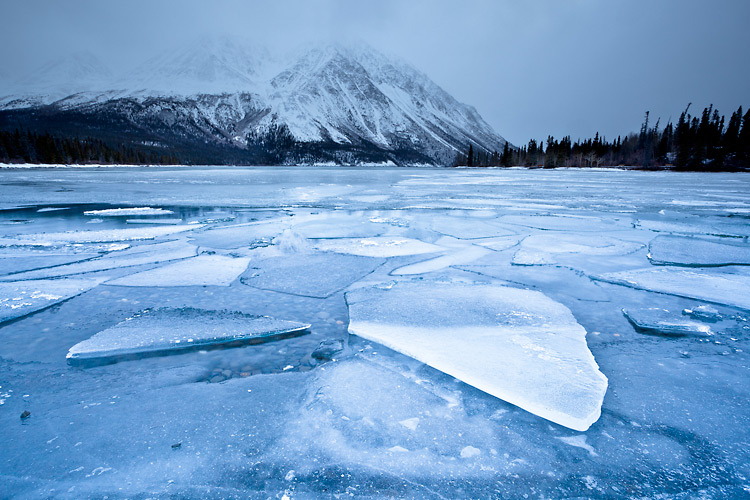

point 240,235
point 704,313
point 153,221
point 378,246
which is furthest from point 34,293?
point 704,313

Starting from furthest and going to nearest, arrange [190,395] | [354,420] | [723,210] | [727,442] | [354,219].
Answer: [723,210]
[354,219]
[190,395]
[354,420]
[727,442]

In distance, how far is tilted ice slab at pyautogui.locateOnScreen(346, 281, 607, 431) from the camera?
6.70 ft

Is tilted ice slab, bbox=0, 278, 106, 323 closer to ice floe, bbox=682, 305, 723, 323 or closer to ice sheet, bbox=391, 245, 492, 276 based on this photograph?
ice sheet, bbox=391, 245, 492, 276

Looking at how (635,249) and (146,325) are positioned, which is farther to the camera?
(635,249)

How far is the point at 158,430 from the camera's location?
182 centimetres

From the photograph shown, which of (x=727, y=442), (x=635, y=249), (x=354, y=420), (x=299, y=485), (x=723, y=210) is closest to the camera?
(x=299, y=485)

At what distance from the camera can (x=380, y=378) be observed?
7.52ft

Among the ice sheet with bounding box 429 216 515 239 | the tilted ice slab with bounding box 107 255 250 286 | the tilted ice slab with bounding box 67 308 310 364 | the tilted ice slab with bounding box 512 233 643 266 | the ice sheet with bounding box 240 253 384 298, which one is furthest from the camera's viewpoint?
the ice sheet with bounding box 429 216 515 239

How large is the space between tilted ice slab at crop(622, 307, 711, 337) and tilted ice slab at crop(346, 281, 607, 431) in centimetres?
50

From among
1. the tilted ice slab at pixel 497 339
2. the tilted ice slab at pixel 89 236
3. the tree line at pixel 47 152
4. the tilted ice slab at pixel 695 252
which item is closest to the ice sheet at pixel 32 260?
the tilted ice slab at pixel 89 236

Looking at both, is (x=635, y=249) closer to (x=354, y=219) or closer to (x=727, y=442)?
(x=727, y=442)

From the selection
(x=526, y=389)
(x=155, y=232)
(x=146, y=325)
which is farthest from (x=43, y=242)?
(x=526, y=389)

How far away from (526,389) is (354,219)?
6.70 meters

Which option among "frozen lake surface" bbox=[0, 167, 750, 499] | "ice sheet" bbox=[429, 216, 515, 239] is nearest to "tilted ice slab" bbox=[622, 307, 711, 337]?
"frozen lake surface" bbox=[0, 167, 750, 499]
